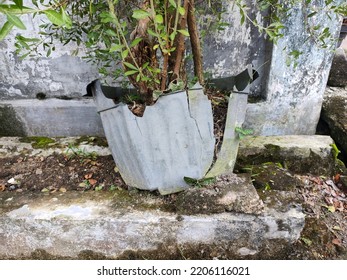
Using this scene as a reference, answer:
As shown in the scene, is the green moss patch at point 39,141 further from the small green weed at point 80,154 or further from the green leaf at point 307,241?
the green leaf at point 307,241

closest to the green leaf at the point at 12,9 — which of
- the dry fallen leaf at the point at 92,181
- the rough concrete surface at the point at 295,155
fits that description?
the dry fallen leaf at the point at 92,181

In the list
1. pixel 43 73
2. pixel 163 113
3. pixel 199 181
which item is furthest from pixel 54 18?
pixel 43 73

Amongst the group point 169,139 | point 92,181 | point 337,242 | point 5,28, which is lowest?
point 337,242

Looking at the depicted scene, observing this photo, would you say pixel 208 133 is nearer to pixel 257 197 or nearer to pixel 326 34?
pixel 257 197

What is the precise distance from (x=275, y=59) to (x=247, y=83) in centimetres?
49

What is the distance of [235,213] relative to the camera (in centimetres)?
160

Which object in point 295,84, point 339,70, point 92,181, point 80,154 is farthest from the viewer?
point 339,70

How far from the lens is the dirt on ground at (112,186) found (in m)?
1.72

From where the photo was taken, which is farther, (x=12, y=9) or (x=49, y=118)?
(x=49, y=118)

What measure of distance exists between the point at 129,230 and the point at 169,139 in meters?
0.53

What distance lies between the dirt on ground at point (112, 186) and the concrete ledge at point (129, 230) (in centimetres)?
11

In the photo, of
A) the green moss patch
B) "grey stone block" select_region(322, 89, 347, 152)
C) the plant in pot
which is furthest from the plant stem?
"grey stone block" select_region(322, 89, 347, 152)

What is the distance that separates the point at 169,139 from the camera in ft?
4.99

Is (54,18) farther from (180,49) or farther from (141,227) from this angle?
(141,227)
